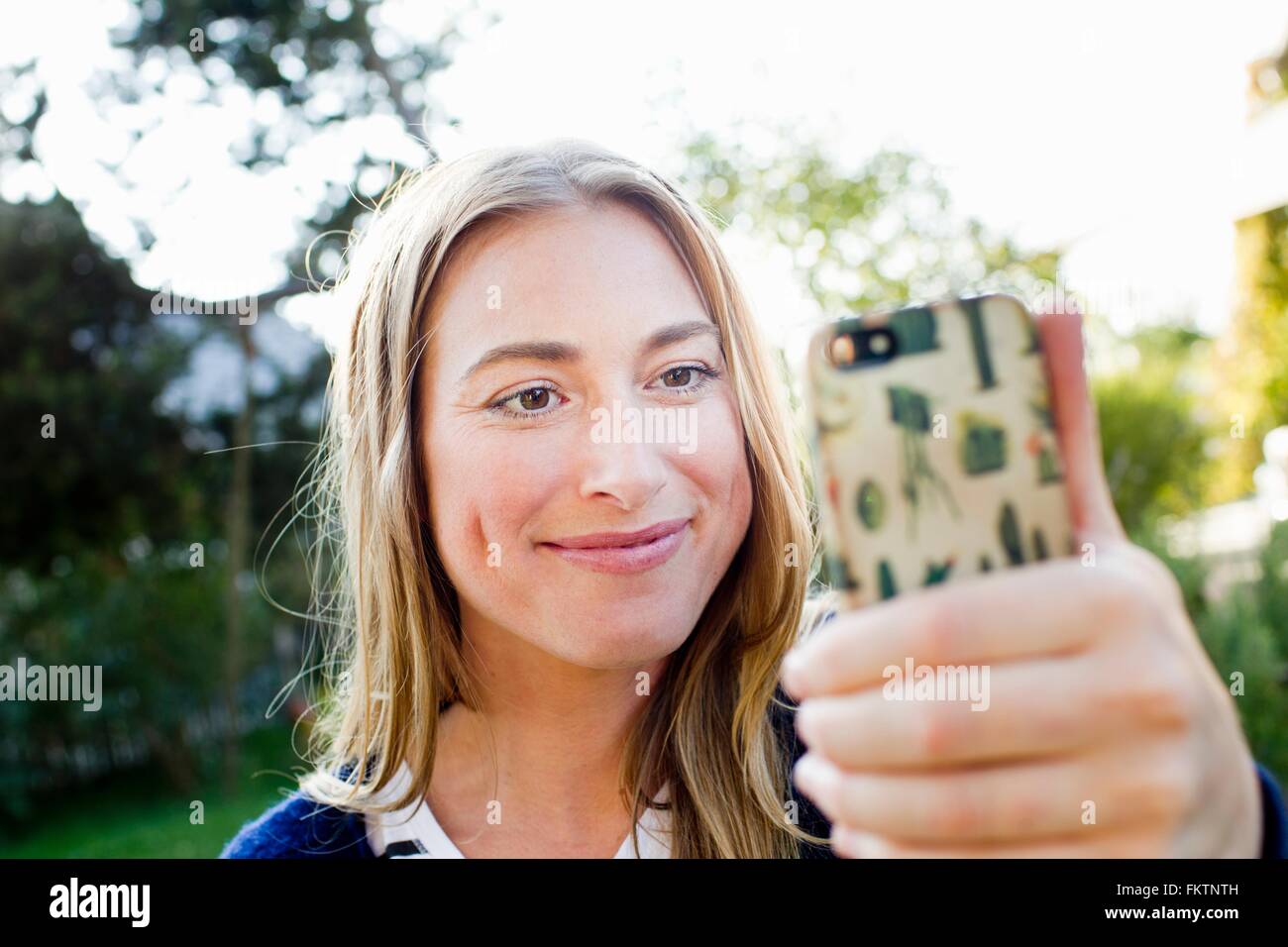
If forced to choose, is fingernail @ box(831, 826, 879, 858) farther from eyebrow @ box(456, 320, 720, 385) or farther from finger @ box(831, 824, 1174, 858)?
eyebrow @ box(456, 320, 720, 385)

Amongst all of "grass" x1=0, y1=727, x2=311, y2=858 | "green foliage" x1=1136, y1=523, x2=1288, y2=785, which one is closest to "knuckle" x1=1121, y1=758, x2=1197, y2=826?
"green foliage" x1=1136, y1=523, x2=1288, y2=785

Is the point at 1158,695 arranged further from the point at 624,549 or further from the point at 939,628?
the point at 624,549

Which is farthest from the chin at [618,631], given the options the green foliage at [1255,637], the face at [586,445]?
the green foliage at [1255,637]

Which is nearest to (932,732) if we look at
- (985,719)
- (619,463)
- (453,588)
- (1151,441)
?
(985,719)

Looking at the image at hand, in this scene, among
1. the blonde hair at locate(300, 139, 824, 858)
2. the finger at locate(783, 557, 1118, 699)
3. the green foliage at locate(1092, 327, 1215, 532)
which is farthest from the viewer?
the green foliage at locate(1092, 327, 1215, 532)

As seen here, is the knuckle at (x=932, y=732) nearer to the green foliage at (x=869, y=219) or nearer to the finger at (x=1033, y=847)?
the finger at (x=1033, y=847)

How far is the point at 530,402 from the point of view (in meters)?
1.11

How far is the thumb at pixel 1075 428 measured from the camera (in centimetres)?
59

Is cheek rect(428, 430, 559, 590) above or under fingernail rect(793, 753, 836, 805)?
above

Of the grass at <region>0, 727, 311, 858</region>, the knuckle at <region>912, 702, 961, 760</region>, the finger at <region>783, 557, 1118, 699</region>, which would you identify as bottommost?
the grass at <region>0, 727, 311, 858</region>

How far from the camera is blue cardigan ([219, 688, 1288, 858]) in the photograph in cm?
126

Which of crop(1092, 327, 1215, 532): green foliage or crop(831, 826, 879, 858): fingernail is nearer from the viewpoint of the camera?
crop(831, 826, 879, 858): fingernail

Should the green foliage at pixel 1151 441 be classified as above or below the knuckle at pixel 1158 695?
above

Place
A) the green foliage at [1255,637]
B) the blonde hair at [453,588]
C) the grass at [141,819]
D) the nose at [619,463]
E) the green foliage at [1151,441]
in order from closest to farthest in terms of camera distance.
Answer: the nose at [619,463] < the blonde hair at [453,588] < the green foliage at [1255,637] < the green foliage at [1151,441] < the grass at [141,819]
